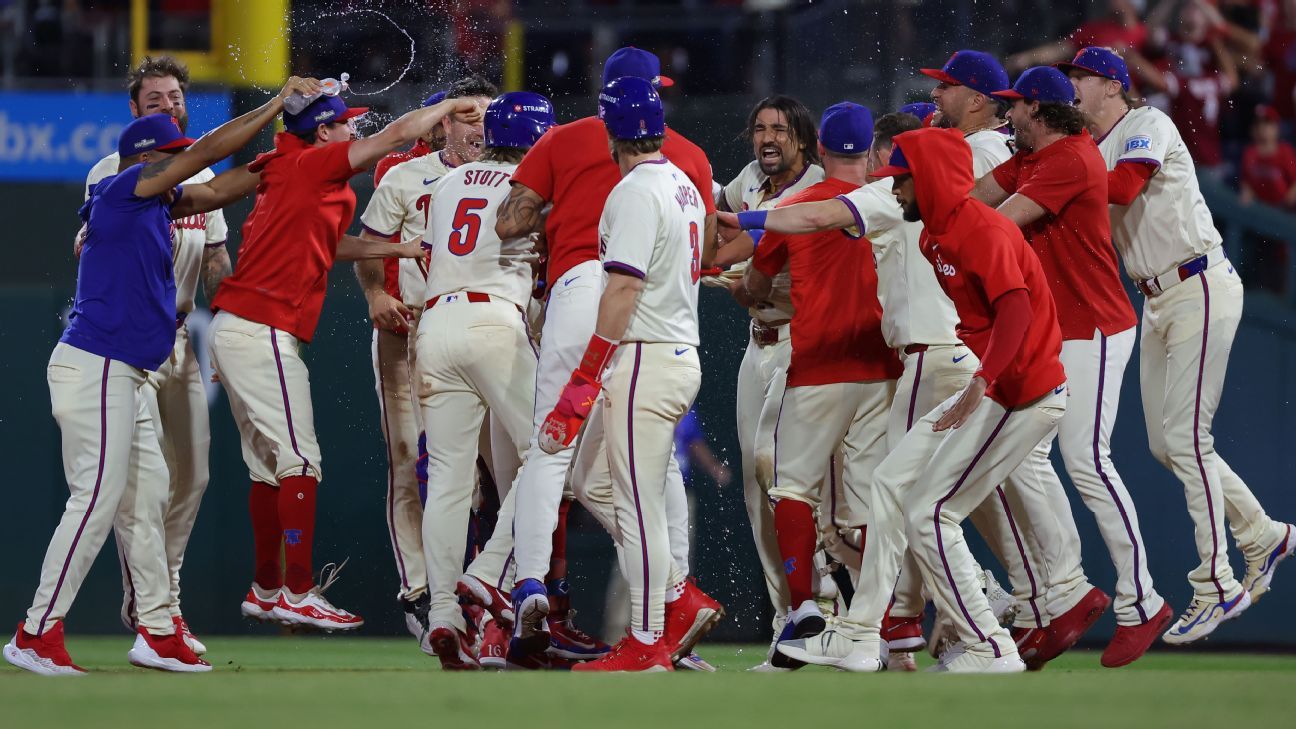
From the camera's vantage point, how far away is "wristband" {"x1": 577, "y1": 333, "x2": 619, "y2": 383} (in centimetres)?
556

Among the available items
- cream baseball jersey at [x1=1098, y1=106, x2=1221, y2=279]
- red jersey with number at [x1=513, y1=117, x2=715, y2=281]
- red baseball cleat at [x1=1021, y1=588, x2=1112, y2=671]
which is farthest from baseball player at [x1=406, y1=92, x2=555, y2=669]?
cream baseball jersey at [x1=1098, y1=106, x2=1221, y2=279]

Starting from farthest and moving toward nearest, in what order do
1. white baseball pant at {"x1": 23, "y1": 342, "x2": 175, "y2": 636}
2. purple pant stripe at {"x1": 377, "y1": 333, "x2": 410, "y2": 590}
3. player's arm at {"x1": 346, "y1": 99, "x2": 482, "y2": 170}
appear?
1. purple pant stripe at {"x1": 377, "y1": 333, "x2": 410, "y2": 590}
2. player's arm at {"x1": 346, "y1": 99, "x2": 482, "y2": 170}
3. white baseball pant at {"x1": 23, "y1": 342, "x2": 175, "y2": 636}

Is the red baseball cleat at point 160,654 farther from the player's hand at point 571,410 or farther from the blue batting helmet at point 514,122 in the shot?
the blue batting helmet at point 514,122

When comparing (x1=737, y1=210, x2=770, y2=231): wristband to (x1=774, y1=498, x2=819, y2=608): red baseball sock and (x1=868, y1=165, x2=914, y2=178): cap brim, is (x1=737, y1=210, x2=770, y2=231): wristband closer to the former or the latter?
(x1=868, y1=165, x2=914, y2=178): cap brim

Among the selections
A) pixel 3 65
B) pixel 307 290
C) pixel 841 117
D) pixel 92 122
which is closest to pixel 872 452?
pixel 841 117

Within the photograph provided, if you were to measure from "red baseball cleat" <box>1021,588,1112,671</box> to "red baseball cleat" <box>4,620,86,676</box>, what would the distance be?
144 inches

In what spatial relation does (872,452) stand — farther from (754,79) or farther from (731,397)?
(754,79)

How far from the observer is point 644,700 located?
14.4 feet

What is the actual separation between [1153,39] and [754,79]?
8.24 feet

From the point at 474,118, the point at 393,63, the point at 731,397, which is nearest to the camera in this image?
the point at 474,118

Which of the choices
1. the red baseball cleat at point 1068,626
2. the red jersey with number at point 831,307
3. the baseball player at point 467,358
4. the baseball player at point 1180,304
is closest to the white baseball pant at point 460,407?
the baseball player at point 467,358

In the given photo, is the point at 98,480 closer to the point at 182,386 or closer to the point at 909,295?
the point at 182,386

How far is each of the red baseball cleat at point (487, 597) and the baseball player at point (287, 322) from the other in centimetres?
97

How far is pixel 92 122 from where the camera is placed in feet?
30.7
